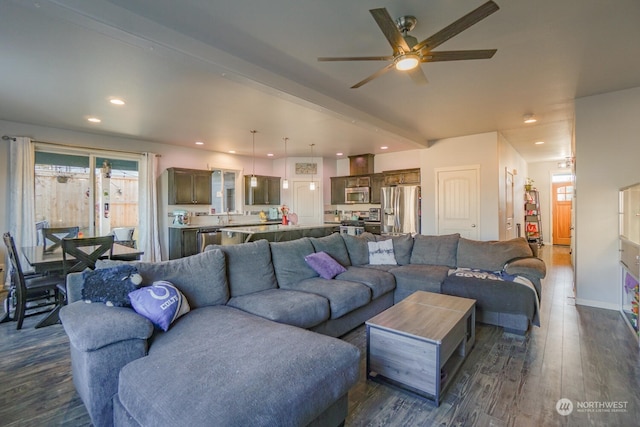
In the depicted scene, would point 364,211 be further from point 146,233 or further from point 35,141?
point 35,141

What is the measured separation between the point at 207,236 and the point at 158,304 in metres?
4.91

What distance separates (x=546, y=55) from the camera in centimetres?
290

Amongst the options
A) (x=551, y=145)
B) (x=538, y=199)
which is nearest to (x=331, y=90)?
(x=551, y=145)

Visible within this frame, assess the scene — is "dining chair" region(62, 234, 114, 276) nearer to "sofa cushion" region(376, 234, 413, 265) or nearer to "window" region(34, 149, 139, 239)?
"window" region(34, 149, 139, 239)

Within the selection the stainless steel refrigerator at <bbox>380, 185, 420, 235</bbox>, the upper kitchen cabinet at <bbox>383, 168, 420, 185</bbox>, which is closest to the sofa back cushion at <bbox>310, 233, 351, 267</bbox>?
the stainless steel refrigerator at <bbox>380, 185, 420, 235</bbox>

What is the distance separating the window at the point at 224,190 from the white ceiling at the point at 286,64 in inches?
97.7

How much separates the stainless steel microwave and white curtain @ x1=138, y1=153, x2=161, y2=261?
485cm

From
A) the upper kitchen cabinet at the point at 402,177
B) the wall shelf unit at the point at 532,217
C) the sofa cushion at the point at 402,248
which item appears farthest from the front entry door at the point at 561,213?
the sofa cushion at the point at 402,248

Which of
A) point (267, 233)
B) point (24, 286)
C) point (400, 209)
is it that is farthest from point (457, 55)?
point (400, 209)

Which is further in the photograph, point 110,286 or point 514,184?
point 514,184

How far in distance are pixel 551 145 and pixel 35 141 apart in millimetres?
10524

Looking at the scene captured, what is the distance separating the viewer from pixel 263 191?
8.32m

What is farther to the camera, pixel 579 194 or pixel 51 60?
pixel 579 194

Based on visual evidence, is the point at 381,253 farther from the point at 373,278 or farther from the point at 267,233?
the point at 267,233
